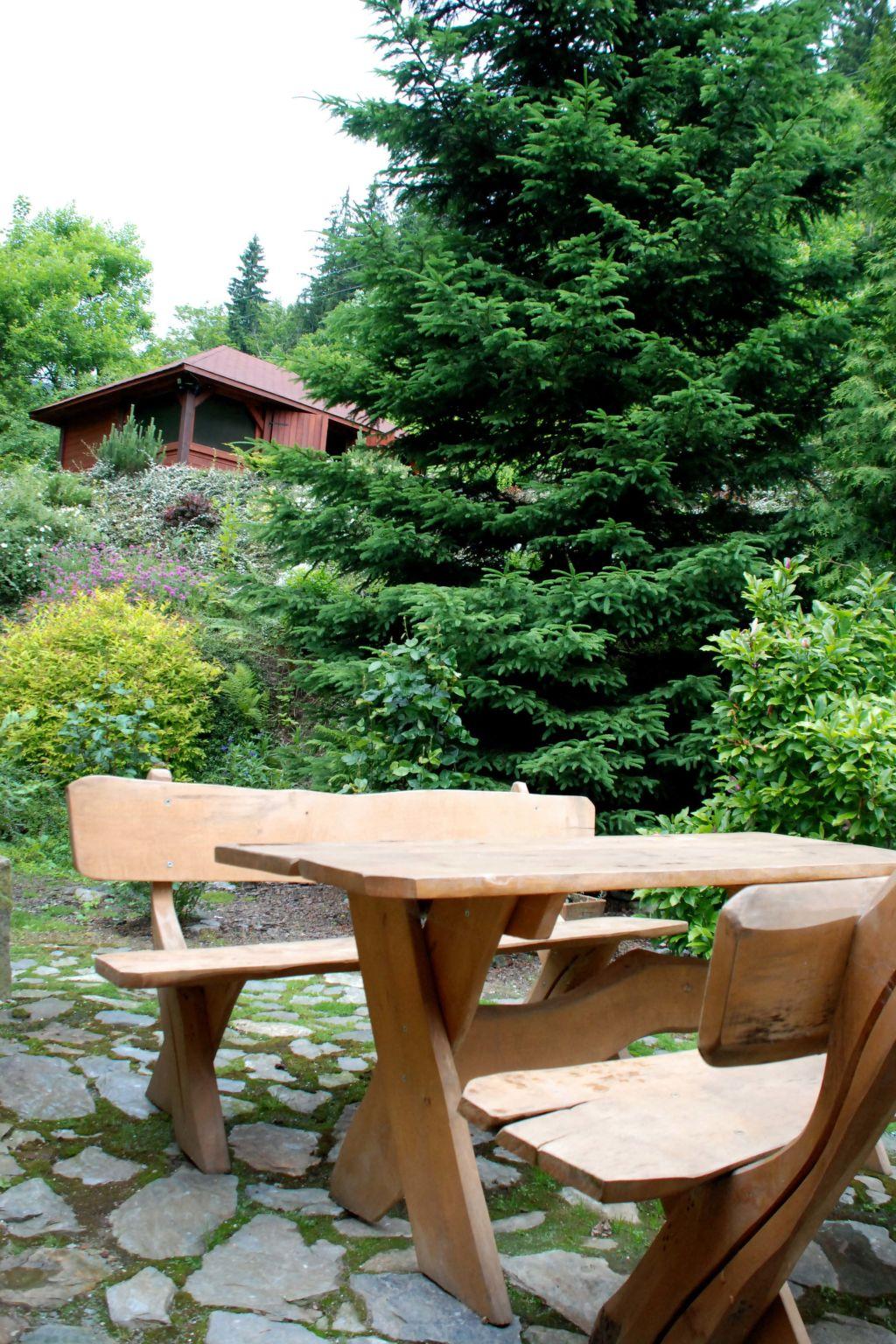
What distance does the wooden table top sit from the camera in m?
1.63

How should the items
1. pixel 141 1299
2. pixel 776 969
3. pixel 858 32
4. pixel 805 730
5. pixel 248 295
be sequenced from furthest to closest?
1. pixel 248 295
2. pixel 858 32
3. pixel 805 730
4. pixel 141 1299
5. pixel 776 969

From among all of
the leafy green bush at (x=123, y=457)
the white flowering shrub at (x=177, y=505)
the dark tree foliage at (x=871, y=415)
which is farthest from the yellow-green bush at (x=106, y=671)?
the leafy green bush at (x=123, y=457)

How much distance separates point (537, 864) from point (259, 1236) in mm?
1014

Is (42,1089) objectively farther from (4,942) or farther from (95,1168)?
(4,942)

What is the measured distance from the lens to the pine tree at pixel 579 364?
19.0 feet

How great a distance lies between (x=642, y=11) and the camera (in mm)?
6859

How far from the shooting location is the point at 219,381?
2252 cm

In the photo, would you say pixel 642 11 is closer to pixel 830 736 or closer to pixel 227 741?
pixel 830 736

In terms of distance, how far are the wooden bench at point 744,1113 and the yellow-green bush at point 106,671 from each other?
6.68 m

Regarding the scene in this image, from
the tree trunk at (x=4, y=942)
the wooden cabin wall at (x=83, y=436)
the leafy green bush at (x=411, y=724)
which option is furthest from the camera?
the wooden cabin wall at (x=83, y=436)

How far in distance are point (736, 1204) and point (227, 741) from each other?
797 centimetres

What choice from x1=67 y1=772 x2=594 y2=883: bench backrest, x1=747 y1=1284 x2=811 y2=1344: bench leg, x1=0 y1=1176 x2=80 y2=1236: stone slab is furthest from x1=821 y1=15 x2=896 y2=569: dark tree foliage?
x1=0 y1=1176 x2=80 y2=1236: stone slab

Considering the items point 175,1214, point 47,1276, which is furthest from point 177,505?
point 47,1276

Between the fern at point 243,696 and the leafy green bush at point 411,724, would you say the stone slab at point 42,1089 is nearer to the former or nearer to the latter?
the leafy green bush at point 411,724
